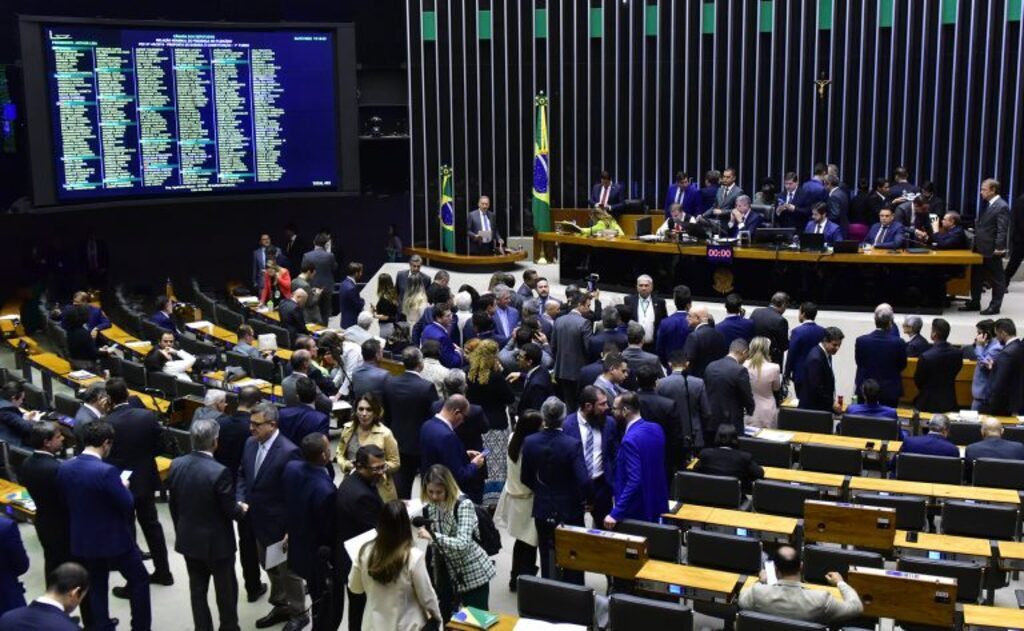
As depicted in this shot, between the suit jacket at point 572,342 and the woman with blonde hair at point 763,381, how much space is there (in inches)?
59.1

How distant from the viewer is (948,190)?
17172mm

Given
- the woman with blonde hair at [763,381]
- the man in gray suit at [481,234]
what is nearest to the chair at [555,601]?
the woman with blonde hair at [763,381]

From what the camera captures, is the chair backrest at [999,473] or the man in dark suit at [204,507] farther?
the chair backrest at [999,473]

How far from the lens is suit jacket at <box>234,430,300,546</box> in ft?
22.3

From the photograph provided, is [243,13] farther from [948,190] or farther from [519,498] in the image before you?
[519,498]

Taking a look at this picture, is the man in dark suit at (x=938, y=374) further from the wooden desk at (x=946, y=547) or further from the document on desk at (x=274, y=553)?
the document on desk at (x=274, y=553)

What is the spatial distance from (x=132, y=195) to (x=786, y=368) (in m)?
9.46

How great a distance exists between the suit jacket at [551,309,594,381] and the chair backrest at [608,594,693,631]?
4.66 m

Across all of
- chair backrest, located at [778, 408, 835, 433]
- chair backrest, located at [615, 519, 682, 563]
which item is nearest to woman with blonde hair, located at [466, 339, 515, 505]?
chair backrest, located at [615, 519, 682, 563]

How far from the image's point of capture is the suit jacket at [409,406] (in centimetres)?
821

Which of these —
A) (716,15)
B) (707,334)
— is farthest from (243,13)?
(707,334)

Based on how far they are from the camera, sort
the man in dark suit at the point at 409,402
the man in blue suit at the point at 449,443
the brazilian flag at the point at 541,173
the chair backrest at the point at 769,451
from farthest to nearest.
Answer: the brazilian flag at the point at 541,173, the chair backrest at the point at 769,451, the man in dark suit at the point at 409,402, the man in blue suit at the point at 449,443

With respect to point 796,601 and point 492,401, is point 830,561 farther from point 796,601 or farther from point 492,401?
point 492,401

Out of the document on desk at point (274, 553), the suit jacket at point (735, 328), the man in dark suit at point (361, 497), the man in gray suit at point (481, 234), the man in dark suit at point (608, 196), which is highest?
the man in dark suit at point (608, 196)
